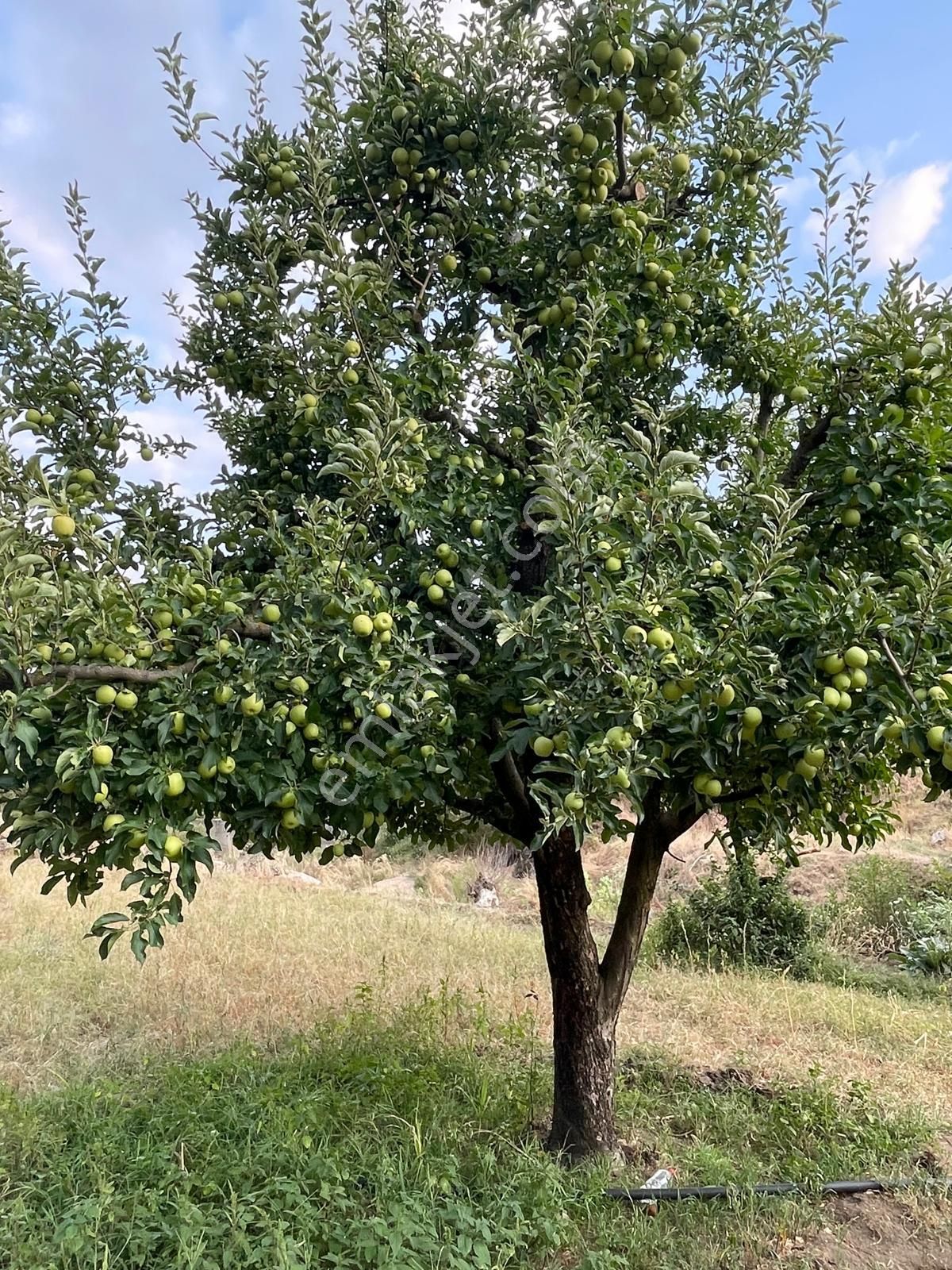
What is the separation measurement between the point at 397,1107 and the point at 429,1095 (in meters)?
0.16

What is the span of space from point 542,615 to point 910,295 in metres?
1.46

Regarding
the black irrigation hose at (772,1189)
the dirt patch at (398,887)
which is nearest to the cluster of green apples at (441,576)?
the black irrigation hose at (772,1189)

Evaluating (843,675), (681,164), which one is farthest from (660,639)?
(681,164)

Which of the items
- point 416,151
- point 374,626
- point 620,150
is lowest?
point 374,626

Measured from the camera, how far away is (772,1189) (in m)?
3.13

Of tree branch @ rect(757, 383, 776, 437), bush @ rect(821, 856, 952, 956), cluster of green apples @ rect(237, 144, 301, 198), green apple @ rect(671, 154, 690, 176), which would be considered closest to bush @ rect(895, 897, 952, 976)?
bush @ rect(821, 856, 952, 956)

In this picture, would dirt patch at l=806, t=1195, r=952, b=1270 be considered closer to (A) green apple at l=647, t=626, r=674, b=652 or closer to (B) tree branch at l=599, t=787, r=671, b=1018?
(B) tree branch at l=599, t=787, r=671, b=1018

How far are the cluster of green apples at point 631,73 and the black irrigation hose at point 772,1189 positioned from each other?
144 inches

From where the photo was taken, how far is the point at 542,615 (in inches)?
85.4

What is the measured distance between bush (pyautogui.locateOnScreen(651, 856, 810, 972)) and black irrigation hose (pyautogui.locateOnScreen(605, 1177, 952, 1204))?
141 inches

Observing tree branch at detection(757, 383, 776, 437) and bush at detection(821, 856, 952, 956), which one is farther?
bush at detection(821, 856, 952, 956)

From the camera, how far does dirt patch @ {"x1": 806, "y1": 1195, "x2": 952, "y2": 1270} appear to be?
2.81 metres

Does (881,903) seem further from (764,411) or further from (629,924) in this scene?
(764,411)

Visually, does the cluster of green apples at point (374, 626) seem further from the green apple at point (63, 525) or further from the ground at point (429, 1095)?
the ground at point (429, 1095)
